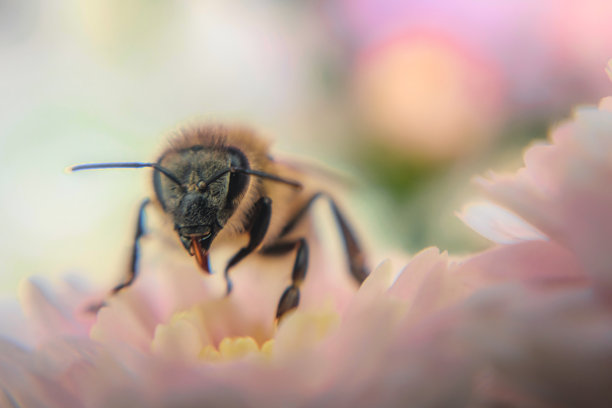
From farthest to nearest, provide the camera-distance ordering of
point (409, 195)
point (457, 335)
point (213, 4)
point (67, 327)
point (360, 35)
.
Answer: point (213, 4), point (360, 35), point (409, 195), point (67, 327), point (457, 335)

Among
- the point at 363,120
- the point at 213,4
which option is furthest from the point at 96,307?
the point at 213,4

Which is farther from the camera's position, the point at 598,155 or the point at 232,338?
the point at 232,338

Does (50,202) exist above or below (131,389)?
above

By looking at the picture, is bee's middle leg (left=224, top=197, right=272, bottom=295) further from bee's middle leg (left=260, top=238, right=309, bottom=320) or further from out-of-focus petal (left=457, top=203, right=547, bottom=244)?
out-of-focus petal (left=457, top=203, right=547, bottom=244)

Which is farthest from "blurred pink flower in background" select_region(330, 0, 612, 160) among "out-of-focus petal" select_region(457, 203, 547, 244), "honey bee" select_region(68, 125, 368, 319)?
"out-of-focus petal" select_region(457, 203, 547, 244)

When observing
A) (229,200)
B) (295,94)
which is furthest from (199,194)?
(295,94)

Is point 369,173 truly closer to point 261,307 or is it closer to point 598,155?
point 261,307

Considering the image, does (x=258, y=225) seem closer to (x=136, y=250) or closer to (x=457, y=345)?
(x=136, y=250)
